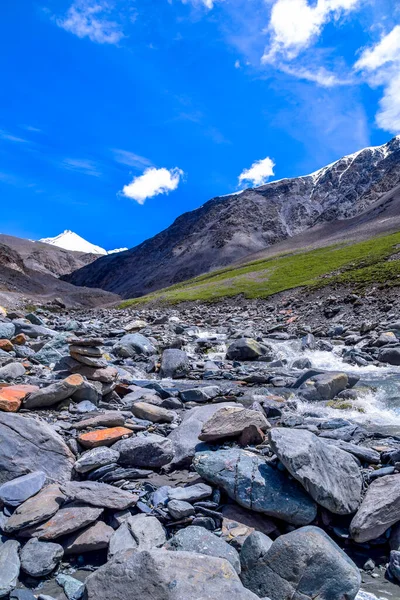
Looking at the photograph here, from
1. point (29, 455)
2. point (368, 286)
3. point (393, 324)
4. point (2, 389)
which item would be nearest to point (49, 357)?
point (2, 389)

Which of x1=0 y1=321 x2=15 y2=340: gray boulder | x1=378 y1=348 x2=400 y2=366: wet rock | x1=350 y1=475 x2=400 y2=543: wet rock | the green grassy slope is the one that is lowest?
x1=378 y1=348 x2=400 y2=366: wet rock

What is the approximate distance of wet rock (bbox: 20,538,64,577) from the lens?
5.35 meters

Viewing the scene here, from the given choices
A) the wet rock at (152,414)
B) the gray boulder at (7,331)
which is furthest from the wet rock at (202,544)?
the gray boulder at (7,331)

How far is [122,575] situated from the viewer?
4.48 metres

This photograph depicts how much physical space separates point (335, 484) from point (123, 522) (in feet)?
11.1

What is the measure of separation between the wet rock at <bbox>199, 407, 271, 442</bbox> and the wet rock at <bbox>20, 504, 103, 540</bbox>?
3.10 metres

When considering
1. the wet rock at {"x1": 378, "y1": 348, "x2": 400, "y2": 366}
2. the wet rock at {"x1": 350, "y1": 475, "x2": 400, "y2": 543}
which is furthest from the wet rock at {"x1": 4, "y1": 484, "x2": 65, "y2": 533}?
the wet rock at {"x1": 378, "y1": 348, "x2": 400, "y2": 366}

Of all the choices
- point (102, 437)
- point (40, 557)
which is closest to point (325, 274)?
point (102, 437)

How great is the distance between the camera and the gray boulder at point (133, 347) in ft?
73.6

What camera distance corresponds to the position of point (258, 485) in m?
6.52

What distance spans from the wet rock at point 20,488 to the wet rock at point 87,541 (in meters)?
1.13

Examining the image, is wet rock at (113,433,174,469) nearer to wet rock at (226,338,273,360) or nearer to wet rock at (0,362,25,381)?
wet rock at (0,362,25,381)

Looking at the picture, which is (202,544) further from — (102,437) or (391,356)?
(391,356)

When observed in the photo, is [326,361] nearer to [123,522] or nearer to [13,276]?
[123,522]
